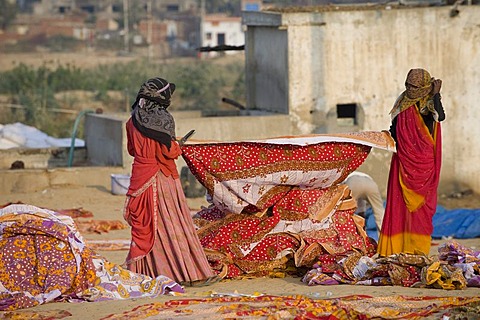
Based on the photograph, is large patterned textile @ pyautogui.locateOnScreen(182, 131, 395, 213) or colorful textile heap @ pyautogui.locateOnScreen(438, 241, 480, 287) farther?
large patterned textile @ pyautogui.locateOnScreen(182, 131, 395, 213)

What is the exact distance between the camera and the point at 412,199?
888 cm

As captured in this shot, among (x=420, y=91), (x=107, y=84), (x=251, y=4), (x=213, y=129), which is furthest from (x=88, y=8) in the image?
(x=420, y=91)

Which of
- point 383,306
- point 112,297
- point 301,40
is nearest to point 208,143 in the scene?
point 112,297

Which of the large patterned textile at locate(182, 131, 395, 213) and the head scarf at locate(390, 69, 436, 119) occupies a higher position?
the head scarf at locate(390, 69, 436, 119)

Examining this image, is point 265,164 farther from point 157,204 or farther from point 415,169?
point 415,169

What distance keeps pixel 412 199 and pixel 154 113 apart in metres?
2.27

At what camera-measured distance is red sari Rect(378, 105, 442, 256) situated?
348 inches

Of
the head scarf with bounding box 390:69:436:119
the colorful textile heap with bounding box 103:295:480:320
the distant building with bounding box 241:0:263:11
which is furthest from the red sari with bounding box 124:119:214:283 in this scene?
the distant building with bounding box 241:0:263:11

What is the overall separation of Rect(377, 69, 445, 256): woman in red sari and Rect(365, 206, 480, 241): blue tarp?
3.92 m

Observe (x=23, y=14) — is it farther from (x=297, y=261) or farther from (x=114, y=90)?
(x=297, y=261)

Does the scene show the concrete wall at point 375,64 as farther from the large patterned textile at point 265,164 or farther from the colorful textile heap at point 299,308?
the colorful textile heap at point 299,308

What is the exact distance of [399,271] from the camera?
835 centimetres

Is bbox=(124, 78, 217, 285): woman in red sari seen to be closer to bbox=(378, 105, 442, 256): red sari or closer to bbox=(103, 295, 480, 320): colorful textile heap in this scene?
bbox=(103, 295, 480, 320): colorful textile heap

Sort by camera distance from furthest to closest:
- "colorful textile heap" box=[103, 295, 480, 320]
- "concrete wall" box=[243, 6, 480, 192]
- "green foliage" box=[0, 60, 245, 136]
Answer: "green foliage" box=[0, 60, 245, 136] < "concrete wall" box=[243, 6, 480, 192] < "colorful textile heap" box=[103, 295, 480, 320]
